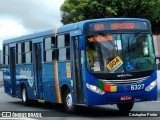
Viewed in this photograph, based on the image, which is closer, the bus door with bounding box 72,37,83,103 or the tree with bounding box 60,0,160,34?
the bus door with bounding box 72,37,83,103

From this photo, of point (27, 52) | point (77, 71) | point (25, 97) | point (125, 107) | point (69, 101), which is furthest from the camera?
point (25, 97)

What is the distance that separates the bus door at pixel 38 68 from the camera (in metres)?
19.8

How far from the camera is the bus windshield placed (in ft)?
51.4

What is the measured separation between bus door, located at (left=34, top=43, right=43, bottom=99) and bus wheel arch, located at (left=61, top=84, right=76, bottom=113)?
7.69 ft

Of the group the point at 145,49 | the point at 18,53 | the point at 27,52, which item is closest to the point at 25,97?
the point at 18,53

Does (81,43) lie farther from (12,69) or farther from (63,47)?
(12,69)

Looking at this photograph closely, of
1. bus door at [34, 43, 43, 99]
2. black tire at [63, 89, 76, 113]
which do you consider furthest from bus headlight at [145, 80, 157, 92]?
bus door at [34, 43, 43, 99]

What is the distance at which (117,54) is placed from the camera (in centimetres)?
1577

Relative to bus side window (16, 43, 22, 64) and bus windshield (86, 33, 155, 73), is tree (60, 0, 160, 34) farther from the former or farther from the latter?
bus windshield (86, 33, 155, 73)

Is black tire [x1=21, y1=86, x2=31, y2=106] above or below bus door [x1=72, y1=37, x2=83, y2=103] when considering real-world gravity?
below

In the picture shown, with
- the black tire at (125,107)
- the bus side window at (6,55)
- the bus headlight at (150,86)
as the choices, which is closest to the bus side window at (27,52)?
the bus side window at (6,55)

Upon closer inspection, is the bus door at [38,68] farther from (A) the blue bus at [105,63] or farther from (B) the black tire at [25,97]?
(A) the blue bus at [105,63]

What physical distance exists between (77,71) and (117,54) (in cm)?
141

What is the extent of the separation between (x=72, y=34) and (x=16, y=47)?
629cm
